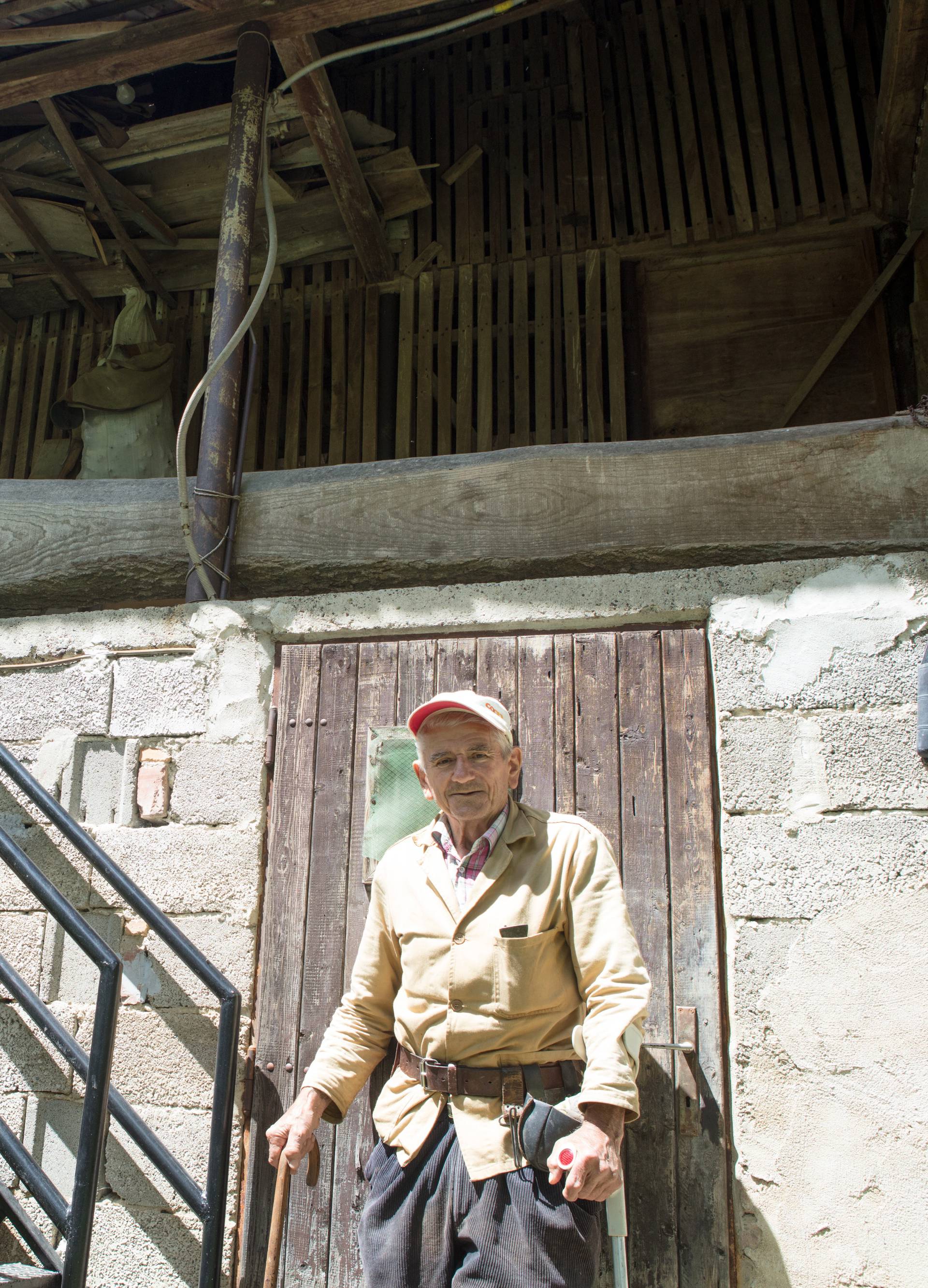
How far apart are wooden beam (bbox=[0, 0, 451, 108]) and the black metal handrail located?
9.98ft

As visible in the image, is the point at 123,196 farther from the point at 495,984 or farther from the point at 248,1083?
the point at 495,984

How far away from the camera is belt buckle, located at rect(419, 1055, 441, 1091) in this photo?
254 centimetres

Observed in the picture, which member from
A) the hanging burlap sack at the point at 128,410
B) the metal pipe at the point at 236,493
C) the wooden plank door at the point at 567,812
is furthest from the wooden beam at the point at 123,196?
the wooden plank door at the point at 567,812

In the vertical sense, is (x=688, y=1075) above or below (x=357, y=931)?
below

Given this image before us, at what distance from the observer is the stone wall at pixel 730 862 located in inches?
108

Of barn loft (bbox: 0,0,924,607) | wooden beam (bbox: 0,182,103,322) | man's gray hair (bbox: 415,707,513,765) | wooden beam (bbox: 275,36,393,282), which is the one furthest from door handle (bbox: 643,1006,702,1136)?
wooden beam (bbox: 0,182,103,322)

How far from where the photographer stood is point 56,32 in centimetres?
426

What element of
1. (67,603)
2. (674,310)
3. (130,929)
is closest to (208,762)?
(130,929)

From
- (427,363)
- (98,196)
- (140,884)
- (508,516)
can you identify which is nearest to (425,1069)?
(140,884)

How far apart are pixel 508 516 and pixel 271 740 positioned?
3.66 ft

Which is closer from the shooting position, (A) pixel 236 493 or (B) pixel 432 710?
(B) pixel 432 710

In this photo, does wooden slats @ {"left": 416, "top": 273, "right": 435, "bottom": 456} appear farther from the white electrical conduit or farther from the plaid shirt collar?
the plaid shirt collar

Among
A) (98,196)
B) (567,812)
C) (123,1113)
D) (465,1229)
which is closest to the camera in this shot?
(465,1229)

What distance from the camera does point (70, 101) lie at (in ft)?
16.5
